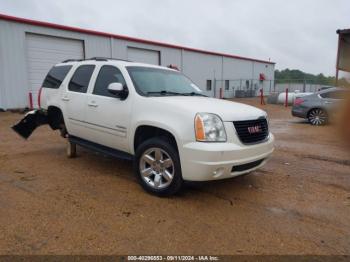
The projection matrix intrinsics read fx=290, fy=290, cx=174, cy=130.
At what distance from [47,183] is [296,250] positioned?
3.60 metres

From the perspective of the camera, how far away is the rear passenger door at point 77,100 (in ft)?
17.1

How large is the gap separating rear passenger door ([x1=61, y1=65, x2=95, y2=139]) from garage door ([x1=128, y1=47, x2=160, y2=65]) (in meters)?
15.7

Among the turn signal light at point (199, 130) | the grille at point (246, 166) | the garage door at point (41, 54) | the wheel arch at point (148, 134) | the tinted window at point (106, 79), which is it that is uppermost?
the garage door at point (41, 54)

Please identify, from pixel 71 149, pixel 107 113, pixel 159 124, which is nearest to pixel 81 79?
pixel 107 113

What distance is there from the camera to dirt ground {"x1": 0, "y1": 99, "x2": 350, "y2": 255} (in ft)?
9.44

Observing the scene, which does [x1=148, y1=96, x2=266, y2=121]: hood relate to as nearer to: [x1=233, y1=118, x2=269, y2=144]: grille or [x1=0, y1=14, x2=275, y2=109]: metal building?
[x1=233, y1=118, x2=269, y2=144]: grille

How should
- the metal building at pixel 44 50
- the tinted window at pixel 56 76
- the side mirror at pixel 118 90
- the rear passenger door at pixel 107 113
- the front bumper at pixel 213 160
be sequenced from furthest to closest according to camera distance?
1. the metal building at pixel 44 50
2. the tinted window at pixel 56 76
3. the rear passenger door at pixel 107 113
4. the side mirror at pixel 118 90
5. the front bumper at pixel 213 160

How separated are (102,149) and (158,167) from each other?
1.35m

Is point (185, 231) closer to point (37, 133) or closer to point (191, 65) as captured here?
point (37, 133)

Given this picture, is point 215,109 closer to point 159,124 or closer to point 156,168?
point 159,124

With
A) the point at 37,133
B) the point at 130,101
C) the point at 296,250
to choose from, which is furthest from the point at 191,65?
the point at 296,250

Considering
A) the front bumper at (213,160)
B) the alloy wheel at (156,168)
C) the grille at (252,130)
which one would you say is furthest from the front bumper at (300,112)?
the alloy wheel at (156,168)

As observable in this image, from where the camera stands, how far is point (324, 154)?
6555 millimetres

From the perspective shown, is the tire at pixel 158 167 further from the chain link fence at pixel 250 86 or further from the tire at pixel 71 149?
the chain link fence at pixel 250 86
